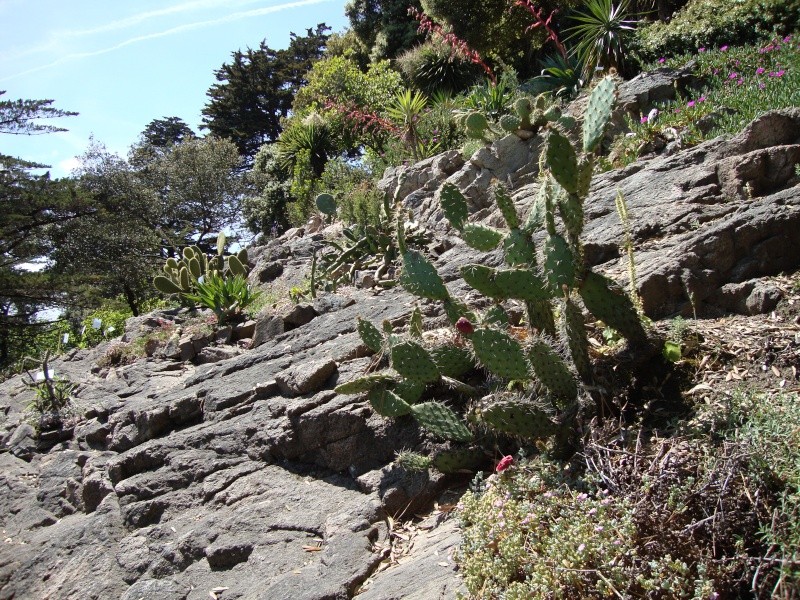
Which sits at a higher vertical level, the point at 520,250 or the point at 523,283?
the point at 520,250

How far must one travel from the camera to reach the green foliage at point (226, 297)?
8.62 m

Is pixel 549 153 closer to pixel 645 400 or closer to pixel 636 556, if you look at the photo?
pixel 645 400

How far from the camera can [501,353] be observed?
3.62 meters

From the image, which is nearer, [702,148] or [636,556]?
[636,556]

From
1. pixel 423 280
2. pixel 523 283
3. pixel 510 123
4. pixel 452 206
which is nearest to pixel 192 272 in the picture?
pixel 510 123

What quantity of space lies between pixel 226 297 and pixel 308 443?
14.3ft

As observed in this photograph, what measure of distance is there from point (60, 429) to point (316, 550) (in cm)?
502

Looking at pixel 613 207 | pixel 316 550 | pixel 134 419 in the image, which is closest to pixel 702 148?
pixel 613 207

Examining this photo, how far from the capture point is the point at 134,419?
6.52 m

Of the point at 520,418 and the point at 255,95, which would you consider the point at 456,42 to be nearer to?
the point at 520,418

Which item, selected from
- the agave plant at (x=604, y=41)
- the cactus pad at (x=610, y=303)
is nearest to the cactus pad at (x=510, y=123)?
the agave plant at (x=604, y=41)

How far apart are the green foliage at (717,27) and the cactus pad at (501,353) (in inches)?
377

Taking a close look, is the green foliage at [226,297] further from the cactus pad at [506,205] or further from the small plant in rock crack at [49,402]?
the cactus pad at [506,205]

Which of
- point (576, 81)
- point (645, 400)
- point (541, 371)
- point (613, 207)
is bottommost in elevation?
point (645, 400)
